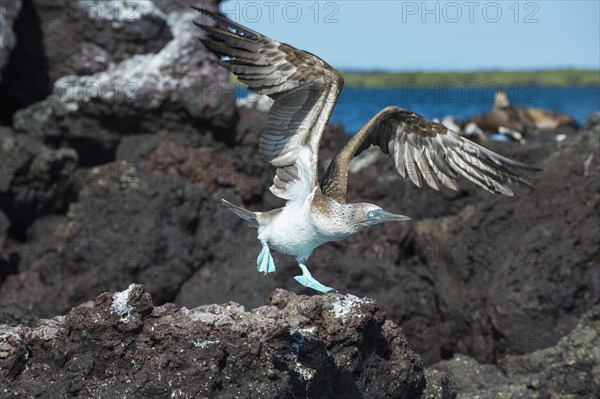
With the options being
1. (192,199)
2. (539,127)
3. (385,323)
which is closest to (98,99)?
(192,199)

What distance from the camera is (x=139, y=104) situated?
1188cm

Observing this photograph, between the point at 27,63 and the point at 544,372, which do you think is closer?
the point at 544,372

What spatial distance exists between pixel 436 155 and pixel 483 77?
344 ft

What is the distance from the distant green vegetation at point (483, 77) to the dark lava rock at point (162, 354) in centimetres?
9601

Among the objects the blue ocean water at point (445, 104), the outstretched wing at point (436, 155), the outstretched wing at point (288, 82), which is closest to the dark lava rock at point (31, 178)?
the outstretched wing at point (436, 155)

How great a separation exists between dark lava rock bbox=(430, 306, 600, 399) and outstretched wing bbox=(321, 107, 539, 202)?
1.34 meters

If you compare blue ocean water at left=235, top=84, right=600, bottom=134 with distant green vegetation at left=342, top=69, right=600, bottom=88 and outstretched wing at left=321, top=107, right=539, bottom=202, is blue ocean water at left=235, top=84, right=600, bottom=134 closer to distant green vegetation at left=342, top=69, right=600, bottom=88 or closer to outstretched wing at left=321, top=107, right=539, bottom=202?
outstretched wing at left=321, top=107, right=539, bottom=202

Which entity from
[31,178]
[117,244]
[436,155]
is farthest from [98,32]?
[436,155]

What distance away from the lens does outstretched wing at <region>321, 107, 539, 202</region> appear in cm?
791

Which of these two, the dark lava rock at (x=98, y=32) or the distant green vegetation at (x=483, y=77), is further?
the distant green vegetation at (x=483, y=77)

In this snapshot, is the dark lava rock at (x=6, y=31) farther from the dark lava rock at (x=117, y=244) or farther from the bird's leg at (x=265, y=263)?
the bird's leg at (x=265, y=263)

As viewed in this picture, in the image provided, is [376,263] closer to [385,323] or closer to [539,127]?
[385,323]

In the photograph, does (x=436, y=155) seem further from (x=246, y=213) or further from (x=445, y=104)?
(x=445, y=104)

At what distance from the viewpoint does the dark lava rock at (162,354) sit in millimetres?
5406
